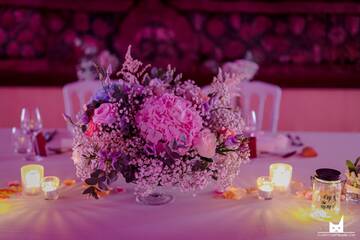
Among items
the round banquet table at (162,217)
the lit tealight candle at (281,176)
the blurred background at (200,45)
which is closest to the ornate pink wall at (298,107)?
the blurred background at (200,45)

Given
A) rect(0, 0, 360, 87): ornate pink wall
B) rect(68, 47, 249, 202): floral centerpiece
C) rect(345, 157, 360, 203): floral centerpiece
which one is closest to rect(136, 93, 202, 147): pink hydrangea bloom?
rect(68, 47, 249, 202): floral centerpiece

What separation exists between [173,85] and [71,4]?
7.31 ft

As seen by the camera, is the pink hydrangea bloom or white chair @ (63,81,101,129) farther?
white chair @ (63,81,101,129)

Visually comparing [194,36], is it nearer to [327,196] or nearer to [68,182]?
[68,182]

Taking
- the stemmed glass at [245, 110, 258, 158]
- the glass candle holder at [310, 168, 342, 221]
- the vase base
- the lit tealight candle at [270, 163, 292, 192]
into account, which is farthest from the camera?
the stemmed glass at [245, 110, 258, 158]

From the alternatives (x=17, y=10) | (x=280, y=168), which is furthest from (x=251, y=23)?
(x=280, y=168)

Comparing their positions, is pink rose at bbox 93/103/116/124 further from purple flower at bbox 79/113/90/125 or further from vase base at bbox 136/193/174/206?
vase base at bbox 136/193/174/206

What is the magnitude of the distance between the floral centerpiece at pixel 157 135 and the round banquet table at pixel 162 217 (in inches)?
3.7

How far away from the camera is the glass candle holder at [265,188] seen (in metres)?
1.79

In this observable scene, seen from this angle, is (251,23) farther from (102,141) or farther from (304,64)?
(102,141)

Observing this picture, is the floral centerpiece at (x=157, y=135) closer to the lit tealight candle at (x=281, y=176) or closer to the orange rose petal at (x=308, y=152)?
the lit tealight candle at (x=281, y=176)

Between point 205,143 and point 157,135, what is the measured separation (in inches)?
5.5

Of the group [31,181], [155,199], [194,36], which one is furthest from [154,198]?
[194,36]

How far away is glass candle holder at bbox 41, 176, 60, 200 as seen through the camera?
1.76 metres
